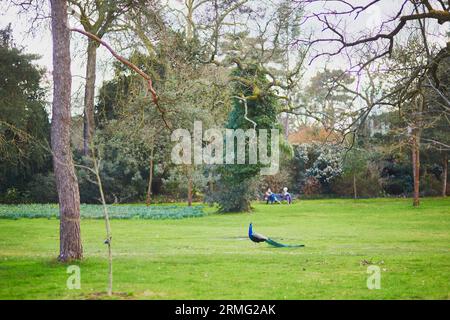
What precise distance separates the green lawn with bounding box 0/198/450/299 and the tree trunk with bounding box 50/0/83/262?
50cm

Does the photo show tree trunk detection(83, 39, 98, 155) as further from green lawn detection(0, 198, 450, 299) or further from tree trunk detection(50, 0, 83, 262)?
green lawn detection(0, 198, 450, 299)

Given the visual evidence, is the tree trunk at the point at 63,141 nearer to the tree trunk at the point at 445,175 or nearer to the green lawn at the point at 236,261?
the green lawn at the point at 236,261

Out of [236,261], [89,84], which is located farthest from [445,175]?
[236,261]

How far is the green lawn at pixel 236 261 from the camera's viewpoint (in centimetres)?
875

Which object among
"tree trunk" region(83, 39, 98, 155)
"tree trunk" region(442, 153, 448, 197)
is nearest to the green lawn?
"tree trunk" region(83, 39, 98, 155)

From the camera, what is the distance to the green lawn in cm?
875

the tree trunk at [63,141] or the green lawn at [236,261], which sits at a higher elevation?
the tree trunk at [63,141]

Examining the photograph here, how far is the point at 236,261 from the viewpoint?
11633mm

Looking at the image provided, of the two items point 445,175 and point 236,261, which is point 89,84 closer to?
point 236,261

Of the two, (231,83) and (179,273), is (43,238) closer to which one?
(179,273)

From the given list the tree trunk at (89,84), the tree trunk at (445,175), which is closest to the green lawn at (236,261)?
the tree trunk at (89,84)

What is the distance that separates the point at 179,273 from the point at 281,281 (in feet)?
6.20

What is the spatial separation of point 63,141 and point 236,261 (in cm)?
Result: 420

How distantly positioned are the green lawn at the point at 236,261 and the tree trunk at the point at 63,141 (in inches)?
19.5
